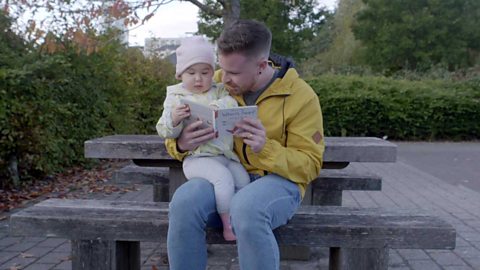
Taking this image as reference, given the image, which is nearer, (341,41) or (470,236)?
(470,236)

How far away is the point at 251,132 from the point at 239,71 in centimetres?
36

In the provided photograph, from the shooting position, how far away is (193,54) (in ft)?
9.12

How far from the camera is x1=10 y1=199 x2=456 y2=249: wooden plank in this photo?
→ 259 cm

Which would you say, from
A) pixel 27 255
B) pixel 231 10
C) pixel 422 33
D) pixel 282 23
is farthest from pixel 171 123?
pixel 422 33

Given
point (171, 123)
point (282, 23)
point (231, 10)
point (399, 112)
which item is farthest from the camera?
point (282, 23)

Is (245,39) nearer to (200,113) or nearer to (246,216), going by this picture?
(200,113)

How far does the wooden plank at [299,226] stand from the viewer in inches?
102

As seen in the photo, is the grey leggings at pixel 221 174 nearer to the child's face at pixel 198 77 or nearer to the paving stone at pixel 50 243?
the child's face at pixel 198 77

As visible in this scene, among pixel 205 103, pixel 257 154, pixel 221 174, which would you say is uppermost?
pixel 205 103

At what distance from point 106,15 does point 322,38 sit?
42.9 m

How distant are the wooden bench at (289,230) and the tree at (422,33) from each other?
30.7 meters

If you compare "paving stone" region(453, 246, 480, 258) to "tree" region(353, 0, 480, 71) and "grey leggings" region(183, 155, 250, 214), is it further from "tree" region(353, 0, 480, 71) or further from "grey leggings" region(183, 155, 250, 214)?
"tree" region(353, 0, 480, 71)

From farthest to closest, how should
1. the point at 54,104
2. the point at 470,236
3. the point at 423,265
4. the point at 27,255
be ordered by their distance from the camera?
the point at 54,104 < the point at 470,236 < the point at 27,255 < the point at 423,265

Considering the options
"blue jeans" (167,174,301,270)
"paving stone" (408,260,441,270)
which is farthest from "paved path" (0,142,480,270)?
"blue jeans" (167,174,301,270)
